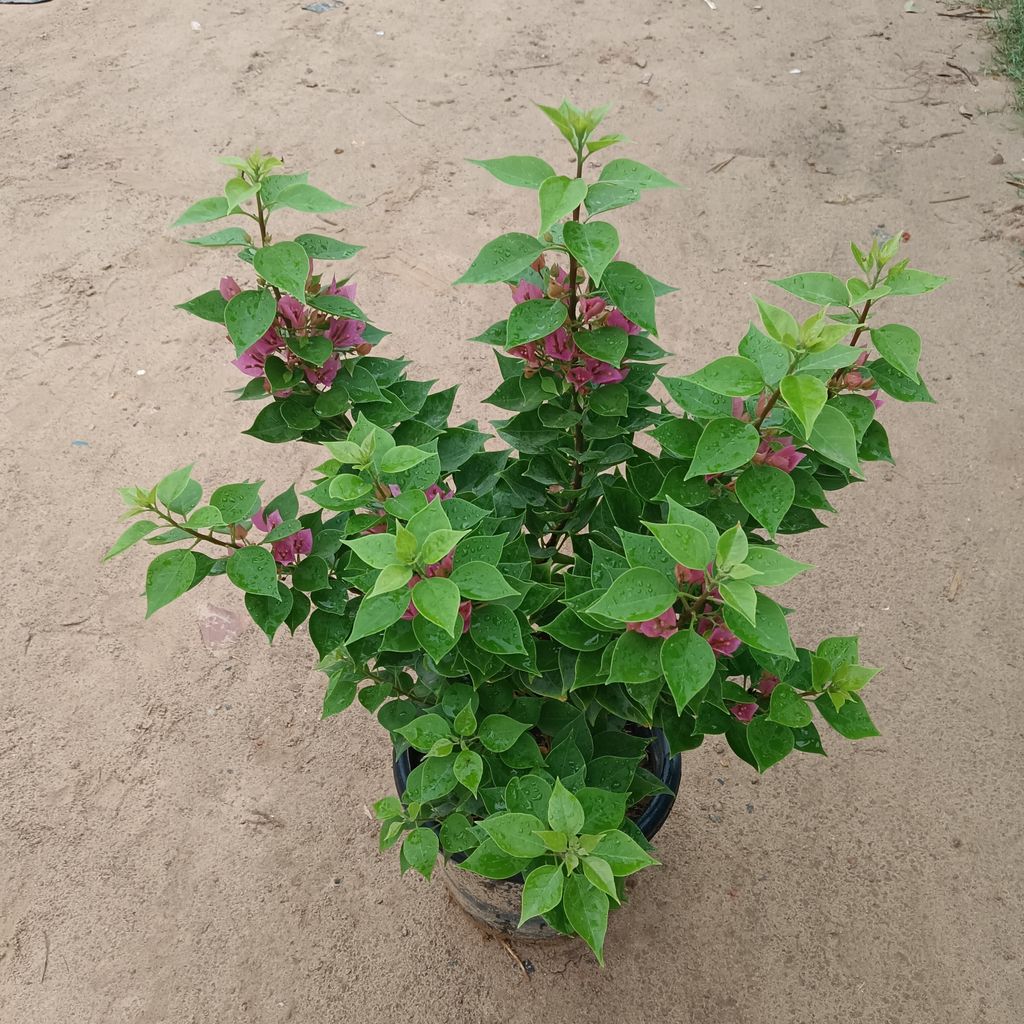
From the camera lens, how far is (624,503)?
143 cm

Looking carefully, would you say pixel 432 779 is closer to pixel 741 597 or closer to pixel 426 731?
pixel 426 731

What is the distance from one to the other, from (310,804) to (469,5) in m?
4.50

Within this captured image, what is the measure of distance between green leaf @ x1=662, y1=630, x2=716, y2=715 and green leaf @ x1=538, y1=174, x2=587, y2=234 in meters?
0.48

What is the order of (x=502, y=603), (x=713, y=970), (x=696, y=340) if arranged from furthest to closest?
(x=696, y=340) → (x=713, y=970) → (x=502, y=603)

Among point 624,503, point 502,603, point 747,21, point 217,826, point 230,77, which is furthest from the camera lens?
point 747,21

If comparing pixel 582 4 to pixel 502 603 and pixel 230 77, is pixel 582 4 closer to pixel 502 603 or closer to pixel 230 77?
pixel 230 77

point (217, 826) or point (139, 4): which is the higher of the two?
point (139, 4)

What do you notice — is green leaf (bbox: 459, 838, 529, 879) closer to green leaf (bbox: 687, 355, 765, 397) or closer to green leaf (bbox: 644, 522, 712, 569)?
green leaf (bbox: 644, 522, 712, 569)

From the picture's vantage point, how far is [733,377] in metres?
1.07

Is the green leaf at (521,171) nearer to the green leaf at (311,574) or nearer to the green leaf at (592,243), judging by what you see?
the green leaf at (592,243)

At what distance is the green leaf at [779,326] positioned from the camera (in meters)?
1.08

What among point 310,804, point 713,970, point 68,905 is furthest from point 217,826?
point 713,970

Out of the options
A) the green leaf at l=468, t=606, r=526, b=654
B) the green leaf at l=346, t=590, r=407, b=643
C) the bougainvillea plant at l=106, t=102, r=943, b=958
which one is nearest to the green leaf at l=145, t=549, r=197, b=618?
the bougainvillea plant at l=106, t=102, r=943, b=958

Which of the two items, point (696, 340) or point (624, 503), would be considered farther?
point (696, 340)
